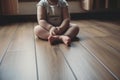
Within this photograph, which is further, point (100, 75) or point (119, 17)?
point (119, 17)

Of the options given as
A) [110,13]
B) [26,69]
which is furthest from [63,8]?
[110,13]

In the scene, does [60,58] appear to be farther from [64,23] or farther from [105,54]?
[64,23]

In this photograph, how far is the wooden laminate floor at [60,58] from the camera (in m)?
1.03

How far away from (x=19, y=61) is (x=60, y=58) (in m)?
0.23

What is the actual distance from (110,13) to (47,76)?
2117 millimetres

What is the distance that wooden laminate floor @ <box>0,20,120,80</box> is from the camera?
1025mm

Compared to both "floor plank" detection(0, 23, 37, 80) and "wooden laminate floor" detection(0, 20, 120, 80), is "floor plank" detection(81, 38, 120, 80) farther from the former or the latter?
"floor plank" detection(0, 23, 37, 80)

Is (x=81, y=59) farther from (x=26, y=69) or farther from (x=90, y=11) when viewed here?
(x=90, y=11)

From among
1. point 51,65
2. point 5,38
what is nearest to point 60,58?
point 51,65

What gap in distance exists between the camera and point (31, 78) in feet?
3.25

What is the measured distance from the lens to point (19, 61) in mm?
1228

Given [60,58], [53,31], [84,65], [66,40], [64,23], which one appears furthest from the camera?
[64,23]

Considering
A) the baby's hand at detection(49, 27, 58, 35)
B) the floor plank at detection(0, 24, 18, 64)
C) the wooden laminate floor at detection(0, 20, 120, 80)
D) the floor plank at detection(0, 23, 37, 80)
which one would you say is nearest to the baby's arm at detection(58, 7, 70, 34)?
the baby's hand at detection(49, 27, 58, 35)

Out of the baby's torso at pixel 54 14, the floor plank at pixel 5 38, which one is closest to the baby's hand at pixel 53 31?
the baby's torso at pixel 54 14
